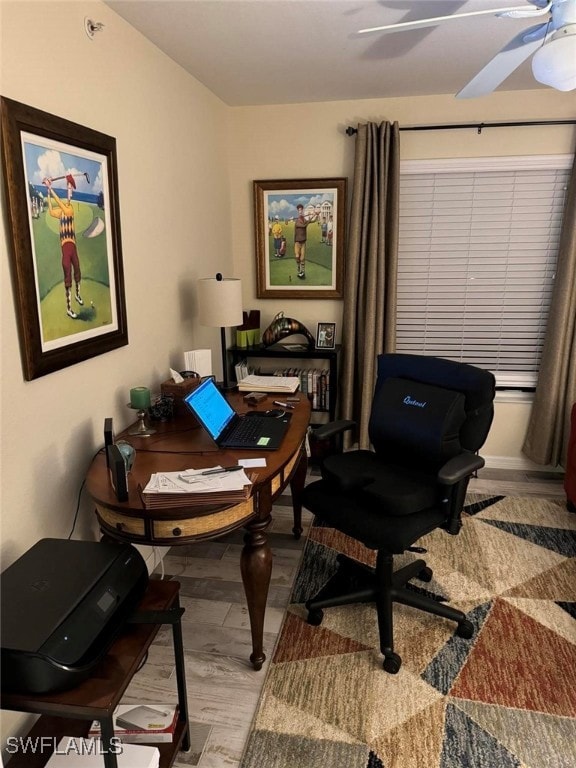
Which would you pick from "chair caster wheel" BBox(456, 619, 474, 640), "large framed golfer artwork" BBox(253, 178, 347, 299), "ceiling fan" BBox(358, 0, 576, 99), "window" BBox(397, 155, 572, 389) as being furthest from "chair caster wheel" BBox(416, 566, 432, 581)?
"ceiling fan" BBox(358, 0, 576, 99)

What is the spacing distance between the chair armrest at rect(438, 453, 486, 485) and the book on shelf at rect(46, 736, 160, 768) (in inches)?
48.2

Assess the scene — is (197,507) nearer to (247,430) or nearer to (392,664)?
(247,430)

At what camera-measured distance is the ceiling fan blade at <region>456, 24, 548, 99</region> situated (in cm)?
161

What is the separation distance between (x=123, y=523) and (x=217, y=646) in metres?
0.80

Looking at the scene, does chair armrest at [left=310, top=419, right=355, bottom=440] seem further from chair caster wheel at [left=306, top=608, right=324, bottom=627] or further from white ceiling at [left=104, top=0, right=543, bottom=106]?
white ceiling at [left=104, top=0, right=543, bottom=106]

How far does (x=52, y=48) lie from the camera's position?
163cm

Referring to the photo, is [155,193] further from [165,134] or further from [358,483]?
[358,483]

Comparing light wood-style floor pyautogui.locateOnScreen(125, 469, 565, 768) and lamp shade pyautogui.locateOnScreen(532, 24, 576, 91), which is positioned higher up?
lamp shade pyautogui.locateOnScreen(532, 24, 576, 91)

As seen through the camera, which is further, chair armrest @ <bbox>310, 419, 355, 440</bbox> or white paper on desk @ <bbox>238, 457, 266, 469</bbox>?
chair armrest @ <bbox>310, 419, 355, 440</bbox>

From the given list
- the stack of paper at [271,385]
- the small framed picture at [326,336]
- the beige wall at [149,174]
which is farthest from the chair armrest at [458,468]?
the small framed picture at [326,336]

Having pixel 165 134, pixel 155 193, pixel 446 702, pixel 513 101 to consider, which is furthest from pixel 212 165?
pixel 446 702

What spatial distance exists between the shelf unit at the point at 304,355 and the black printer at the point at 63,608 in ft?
6.94

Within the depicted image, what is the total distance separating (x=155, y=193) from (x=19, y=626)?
190 centimetres

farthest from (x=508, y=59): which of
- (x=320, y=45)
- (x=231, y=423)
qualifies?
(x=231, y=423)
